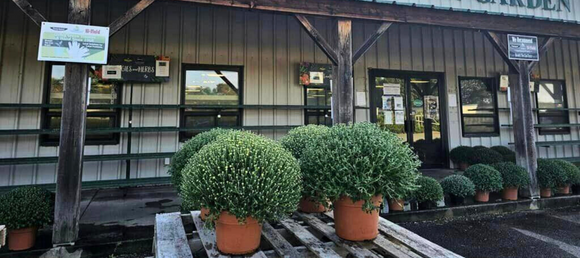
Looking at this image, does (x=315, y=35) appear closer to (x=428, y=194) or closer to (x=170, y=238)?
(x=428, y=194)

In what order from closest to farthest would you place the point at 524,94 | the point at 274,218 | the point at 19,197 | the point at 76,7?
the point at 274,218 < the point at 19,197 < the point at 76,7 < the point at 524,94

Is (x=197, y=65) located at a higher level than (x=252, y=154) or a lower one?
higher

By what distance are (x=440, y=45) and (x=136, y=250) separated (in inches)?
277

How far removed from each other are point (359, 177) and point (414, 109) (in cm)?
545

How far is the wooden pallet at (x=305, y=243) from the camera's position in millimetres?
1556

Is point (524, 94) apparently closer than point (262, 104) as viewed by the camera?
Yes

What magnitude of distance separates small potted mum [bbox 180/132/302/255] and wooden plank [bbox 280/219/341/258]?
266mm

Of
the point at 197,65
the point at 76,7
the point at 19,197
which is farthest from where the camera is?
the point at 197,65

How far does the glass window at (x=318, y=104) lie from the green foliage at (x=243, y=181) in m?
4.24

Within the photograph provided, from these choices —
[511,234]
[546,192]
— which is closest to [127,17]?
[511,234]

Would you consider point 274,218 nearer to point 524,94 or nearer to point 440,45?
point 524,94

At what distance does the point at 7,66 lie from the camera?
448 centimetres

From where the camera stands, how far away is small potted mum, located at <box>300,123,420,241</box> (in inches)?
65.9

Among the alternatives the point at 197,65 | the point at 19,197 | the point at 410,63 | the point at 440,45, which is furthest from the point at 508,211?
the point at 19,197
